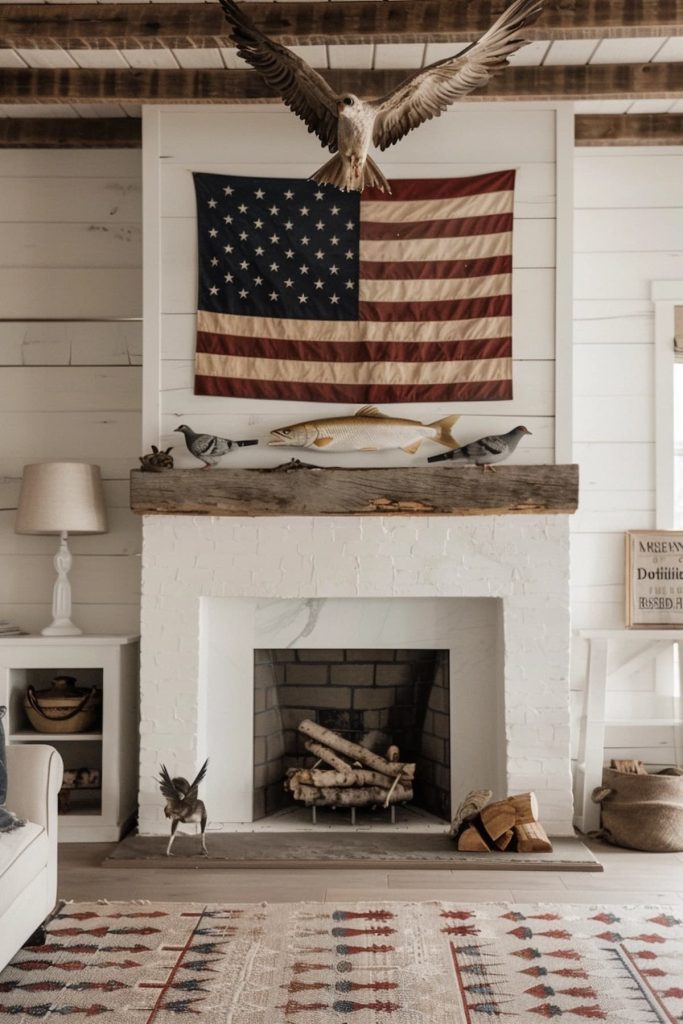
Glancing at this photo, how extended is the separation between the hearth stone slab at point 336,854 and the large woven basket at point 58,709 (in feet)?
1.69

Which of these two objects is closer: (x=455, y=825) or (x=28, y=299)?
(x=455, y=825)

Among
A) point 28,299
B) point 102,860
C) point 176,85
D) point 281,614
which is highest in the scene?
point 176,85

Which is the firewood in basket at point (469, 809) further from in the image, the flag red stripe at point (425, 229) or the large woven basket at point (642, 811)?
the flag red stripe at point (425, 229)

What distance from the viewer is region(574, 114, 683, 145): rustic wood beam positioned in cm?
428

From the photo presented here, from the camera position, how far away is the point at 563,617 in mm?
3949

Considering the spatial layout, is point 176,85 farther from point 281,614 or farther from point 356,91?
point 281,614

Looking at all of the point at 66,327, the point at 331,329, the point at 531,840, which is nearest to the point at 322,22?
the point at 331,329

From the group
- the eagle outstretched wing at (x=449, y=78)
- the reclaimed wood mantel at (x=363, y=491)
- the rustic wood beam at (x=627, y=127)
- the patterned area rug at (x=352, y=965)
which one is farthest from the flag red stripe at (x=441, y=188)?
the patterned area rug at (x=352, y=965)

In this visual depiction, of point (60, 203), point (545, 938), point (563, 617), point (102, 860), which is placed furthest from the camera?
point (60, 203)

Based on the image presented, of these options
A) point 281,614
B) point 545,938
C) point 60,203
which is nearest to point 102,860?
point 281,614

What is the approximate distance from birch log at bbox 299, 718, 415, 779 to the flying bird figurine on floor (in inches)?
88.7

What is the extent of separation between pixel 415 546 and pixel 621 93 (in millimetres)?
1907

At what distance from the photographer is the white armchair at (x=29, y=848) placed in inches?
98.6

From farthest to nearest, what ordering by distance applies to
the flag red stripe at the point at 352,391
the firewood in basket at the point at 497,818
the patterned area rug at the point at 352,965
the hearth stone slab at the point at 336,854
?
1. the flag red stripe at the point at 352,391
2. the firewood in basket at the point at 497,818
3. the hearth stone slab at the point at 336,854
4. the patterned area rug at the point at 352,965
